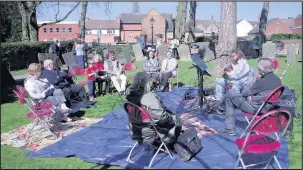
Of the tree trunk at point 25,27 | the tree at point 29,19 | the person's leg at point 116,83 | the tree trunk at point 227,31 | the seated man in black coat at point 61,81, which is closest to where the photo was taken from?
the seated man in black coat at point 61,81

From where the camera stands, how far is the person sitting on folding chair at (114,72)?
9875 millimetres

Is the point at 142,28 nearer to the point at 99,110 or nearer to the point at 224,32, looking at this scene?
the point at 224,32

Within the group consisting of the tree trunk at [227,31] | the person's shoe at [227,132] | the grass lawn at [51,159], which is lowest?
the grass lawn at [51,159]

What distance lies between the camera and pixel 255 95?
5.56 metres

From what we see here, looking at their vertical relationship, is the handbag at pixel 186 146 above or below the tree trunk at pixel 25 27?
below

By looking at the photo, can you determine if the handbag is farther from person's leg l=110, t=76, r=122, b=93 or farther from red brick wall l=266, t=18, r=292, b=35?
red brick wall l=266, t=18, r=292, b=35

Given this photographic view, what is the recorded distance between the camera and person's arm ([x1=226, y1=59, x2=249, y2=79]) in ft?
24.8

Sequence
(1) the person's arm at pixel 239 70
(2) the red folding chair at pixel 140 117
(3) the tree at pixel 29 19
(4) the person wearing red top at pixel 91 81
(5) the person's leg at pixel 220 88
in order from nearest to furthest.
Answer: (2) the red folding chair at pixel 140 117 < (1) the person's arm at pixel 239 70 < (5) the person's leg at pixel 220 88 < (4) the person wearing red top at pixel 91 81 < (3) the tree at pixel 29 19

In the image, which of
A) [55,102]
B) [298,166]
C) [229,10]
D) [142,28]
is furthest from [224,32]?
[142,28]

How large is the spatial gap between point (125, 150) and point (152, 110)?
1.05 meters

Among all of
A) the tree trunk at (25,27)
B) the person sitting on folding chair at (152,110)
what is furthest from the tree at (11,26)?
the person sitting on folding chair at (152,110)

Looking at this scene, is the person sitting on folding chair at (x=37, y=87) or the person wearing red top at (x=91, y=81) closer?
the person sitting on folding chair at (x=37, y=87)

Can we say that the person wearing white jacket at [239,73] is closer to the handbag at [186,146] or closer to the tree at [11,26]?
the handbag at [186,146]

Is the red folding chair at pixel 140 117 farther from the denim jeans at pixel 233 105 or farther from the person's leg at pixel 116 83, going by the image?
the person's leg at pixel 116 83
